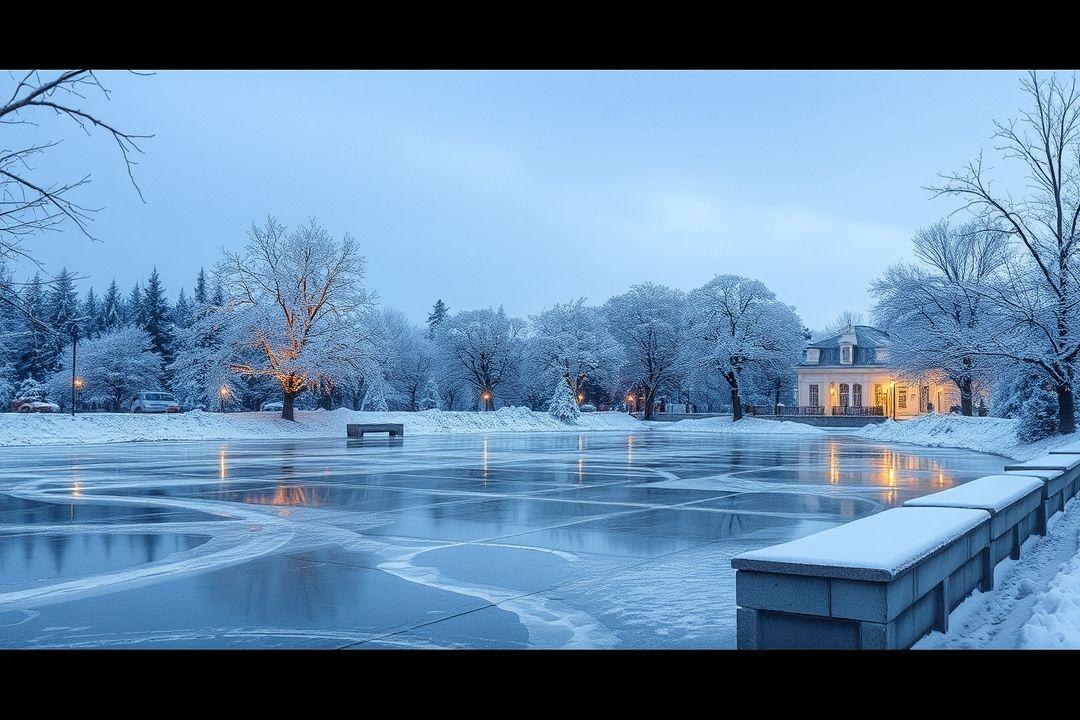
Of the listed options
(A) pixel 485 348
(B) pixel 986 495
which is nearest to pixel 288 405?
(A) pixel 485 348

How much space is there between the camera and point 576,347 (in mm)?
75562

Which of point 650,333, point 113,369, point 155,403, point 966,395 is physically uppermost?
point 650,333

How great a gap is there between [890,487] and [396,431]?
29240 mm

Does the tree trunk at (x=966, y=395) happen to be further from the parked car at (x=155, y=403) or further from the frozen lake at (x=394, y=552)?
the parked car at (x=155, y=403)

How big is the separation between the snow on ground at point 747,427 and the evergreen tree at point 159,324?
4712cm

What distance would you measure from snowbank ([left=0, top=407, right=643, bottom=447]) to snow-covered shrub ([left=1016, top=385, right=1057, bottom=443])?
101 feet

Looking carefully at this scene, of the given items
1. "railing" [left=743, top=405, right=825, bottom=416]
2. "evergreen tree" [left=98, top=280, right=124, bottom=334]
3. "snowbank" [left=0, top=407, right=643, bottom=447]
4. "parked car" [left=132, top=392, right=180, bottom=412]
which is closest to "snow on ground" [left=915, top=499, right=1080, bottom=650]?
"snowbank" [left=0, top=407, right=643, bottom=447]

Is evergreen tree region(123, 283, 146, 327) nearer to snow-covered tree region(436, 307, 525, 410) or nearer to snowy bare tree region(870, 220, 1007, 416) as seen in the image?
snow-covered tree region(436, 307, 525, 410)

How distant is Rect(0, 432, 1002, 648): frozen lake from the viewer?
6.12m

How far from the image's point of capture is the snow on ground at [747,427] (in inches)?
2256

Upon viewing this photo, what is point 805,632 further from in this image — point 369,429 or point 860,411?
point 860,411

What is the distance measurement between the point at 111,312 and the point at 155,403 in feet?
140

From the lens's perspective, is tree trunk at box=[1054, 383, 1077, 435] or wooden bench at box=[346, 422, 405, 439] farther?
wooden bench at box=[346, 422, 405, 439]
